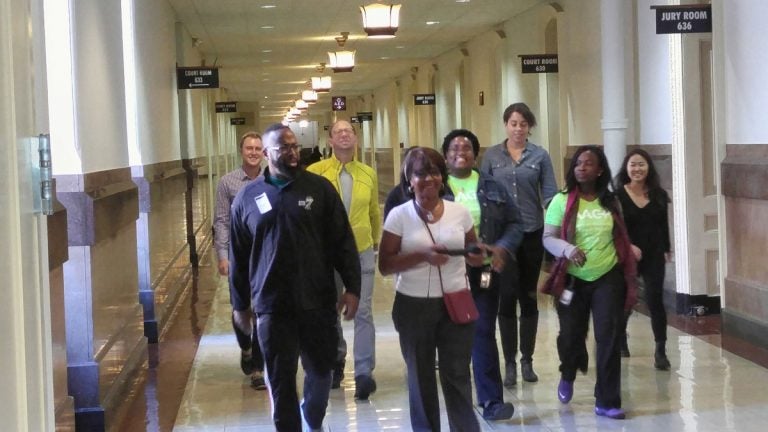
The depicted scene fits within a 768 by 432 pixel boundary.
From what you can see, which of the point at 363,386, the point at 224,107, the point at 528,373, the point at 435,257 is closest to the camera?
the point at 435,257

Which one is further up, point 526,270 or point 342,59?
point 342,59

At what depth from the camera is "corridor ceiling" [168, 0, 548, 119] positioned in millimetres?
15305

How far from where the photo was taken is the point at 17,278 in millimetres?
1968

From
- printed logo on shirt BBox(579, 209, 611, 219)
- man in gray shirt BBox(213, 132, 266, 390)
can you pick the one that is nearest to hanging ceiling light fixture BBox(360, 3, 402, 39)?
man in gray shirt BBox(213, 132, 266, 390)

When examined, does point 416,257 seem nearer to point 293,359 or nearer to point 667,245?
point 293,359

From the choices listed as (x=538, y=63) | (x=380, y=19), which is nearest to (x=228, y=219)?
(x=380, y=19)

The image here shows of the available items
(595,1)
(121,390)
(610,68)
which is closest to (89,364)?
(121,390)

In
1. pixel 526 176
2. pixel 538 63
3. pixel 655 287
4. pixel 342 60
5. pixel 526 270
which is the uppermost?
pixel 342 60

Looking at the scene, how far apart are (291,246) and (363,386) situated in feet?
→ 7.47

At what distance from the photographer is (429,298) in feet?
16.4

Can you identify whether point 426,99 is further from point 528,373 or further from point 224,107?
point 528,373

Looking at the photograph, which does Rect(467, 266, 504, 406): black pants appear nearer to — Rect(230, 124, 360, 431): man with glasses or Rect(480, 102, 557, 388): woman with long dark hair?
Rect(480, 102, 557, 388): woman with long dark hair

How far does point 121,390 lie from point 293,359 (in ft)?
9.33

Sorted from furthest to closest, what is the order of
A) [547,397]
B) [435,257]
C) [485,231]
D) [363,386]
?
[363,386], [547,397], [485,231], [435,257]
